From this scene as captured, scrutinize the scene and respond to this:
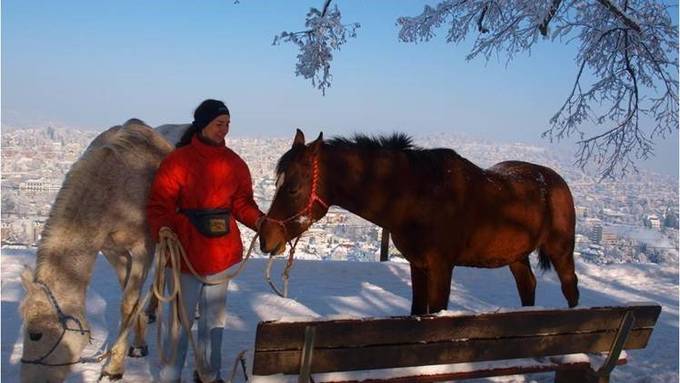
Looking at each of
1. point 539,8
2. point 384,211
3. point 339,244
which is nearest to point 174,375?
point 384,211

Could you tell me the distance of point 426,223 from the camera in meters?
3.29

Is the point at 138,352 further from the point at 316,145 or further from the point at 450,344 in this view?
the point at 450,344

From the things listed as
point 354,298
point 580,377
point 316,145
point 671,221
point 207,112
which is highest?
point 207,112

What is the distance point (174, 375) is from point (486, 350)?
6.62 feet

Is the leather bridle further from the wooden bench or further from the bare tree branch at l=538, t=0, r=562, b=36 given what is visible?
the bare tree branch at l=538, t=0, r=562, b=36

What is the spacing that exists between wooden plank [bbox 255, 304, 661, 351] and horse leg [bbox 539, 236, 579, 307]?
1096mm

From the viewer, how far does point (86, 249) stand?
10.3ft

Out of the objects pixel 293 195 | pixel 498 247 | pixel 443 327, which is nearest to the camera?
pixel 443 327

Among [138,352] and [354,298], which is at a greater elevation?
[138,352]

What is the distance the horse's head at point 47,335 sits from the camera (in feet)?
8.57

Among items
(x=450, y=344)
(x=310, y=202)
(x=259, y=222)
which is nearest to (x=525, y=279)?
(x=450, y=344)

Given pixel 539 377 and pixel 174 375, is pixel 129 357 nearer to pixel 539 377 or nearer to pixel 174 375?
pixel 174 375

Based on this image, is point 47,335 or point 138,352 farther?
point 138,352

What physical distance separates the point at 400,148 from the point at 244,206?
1.20 meters
